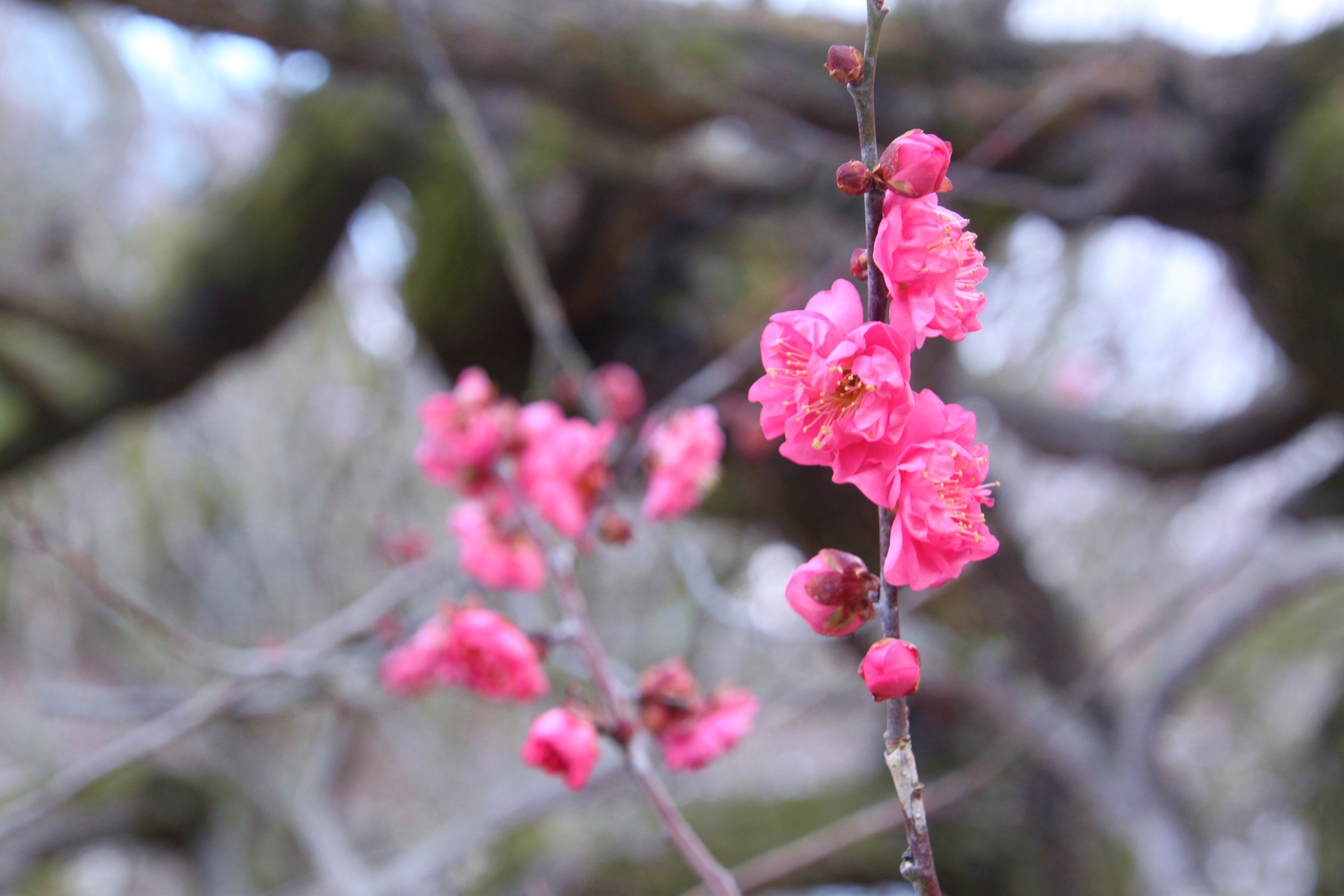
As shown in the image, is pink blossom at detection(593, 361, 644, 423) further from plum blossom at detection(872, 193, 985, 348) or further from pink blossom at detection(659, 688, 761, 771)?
plum blossom at detection(872, 193, 985, 348)

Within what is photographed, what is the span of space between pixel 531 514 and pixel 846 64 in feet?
2.10

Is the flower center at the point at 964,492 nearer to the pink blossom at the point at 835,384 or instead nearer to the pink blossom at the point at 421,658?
the pink blossom at the point at 835,384

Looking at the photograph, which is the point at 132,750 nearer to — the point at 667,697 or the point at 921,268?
the point at 667,697

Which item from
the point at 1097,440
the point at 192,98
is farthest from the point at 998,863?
the point at 192,98

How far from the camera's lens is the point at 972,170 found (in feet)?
4.28

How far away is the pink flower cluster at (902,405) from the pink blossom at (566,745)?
252 millimetres

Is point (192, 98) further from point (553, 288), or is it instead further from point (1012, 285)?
point (1012, 285)

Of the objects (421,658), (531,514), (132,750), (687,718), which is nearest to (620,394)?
(531,514)

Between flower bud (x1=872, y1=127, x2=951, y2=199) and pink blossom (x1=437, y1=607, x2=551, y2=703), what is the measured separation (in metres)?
0.50

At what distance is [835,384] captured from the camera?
1.27ft

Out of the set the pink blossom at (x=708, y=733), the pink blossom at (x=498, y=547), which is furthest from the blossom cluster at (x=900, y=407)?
the pink blossom at (x=498, y=547)

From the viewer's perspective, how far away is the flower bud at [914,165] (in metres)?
0.36

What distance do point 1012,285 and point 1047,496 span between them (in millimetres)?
1603

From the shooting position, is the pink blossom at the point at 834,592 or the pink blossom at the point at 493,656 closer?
the pink blossom at the point at 834,592
